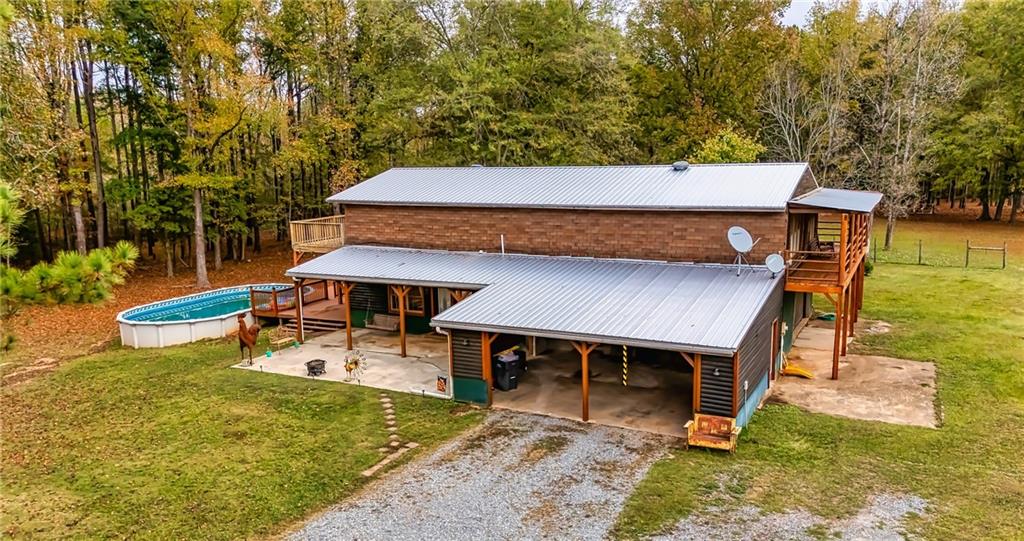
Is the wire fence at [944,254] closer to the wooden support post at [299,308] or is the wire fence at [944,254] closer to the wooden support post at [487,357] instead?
the wooden support post at [487,357]

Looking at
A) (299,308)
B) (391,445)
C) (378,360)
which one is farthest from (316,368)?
A: (391,445)

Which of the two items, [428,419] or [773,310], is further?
[773,310]

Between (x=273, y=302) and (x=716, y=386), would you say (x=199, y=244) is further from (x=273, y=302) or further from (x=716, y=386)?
(x=716, y=386)

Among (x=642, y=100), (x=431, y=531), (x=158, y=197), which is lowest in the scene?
(x=431, y=531)

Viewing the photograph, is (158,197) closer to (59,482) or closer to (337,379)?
(337,379)

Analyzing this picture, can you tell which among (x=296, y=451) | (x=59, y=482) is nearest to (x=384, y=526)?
(x=296, y=451)

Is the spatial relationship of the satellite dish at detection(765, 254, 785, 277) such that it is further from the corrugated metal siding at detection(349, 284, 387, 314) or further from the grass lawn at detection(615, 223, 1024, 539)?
the corrugated metal siding at detection(349, 284, 387, 314)
